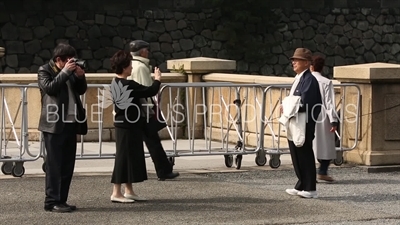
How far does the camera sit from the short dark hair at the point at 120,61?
1067 cm

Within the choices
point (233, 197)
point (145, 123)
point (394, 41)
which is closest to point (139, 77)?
point (145, 123)

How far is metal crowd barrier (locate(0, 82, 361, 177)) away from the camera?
12.8 meters

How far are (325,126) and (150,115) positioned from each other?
79.1 inches

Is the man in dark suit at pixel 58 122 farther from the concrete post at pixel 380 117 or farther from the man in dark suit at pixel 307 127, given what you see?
the concrete post at pixel 380 117

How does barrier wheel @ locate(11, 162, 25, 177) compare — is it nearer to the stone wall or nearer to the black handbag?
the black handbag

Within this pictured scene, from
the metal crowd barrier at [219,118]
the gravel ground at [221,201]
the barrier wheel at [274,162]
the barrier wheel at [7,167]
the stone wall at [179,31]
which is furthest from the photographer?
the stone wall at [179,31]

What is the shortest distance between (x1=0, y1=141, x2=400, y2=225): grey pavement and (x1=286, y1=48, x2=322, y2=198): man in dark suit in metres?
0.16

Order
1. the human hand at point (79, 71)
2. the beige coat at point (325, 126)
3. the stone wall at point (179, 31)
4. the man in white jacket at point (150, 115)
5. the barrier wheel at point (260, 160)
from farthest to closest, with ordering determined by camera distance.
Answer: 1. the stone wall at point (179, 31)
2. the barrier wheel at point (260, 160)
3. the beige coat at point (325, 126)
4. the man in white jacket at point (150, 115)
5. the human hand at point (79, 71)

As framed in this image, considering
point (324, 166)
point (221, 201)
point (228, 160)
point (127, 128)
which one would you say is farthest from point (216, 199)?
point (228, 160)

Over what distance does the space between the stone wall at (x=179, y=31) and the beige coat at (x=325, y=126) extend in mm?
16233

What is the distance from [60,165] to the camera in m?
10.2

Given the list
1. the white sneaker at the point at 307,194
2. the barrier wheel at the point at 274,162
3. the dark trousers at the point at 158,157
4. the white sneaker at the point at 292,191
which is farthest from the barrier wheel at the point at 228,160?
the white sneaker at the point at 307,194

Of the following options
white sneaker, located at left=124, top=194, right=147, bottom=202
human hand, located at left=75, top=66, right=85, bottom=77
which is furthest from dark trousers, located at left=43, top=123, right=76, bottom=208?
white sneaker, located at left=124, top=194, right=147, bottom=202

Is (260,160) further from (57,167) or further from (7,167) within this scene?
(57,167)
